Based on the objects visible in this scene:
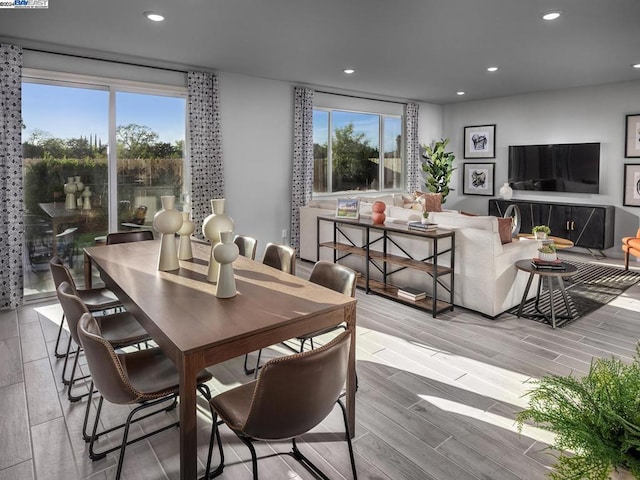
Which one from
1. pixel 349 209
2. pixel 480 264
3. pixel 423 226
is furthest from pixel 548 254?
pixel 349 209

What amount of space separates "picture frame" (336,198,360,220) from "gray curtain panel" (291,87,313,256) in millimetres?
1343

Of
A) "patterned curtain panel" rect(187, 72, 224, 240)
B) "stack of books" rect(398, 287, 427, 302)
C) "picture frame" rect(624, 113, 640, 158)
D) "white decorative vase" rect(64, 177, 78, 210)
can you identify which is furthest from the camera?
"picture frame" rect(624, 113, 640, 158)

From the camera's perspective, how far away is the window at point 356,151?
7.27 meters

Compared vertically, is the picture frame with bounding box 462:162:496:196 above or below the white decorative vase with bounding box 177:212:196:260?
above

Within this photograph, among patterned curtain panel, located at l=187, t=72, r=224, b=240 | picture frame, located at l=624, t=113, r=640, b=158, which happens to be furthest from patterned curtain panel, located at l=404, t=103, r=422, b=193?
patterned curtain panel, located at l=187, t=72, r=224, b=240

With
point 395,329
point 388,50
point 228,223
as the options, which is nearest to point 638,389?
point 228,223

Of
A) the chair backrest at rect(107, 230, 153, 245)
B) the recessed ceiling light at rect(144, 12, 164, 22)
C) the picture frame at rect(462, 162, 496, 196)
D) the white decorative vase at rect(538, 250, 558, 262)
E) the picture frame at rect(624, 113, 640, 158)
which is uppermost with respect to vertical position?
the recessed ceiling light at rect(144, 12, 164, 22)

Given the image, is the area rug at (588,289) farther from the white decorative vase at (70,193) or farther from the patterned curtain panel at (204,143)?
the white decorative vase at (70,193)

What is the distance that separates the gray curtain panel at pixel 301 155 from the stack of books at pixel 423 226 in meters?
2.53

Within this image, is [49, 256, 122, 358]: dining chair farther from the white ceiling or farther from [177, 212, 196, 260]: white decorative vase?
the white ceiling

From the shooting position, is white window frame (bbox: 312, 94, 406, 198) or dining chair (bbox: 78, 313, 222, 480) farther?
white window frame (bbox: 312, 94, 406, 198)

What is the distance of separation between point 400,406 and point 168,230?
68.6 inches

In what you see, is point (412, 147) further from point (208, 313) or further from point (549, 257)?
point (208, 313)

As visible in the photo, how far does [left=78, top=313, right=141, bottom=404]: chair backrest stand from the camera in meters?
1.65
